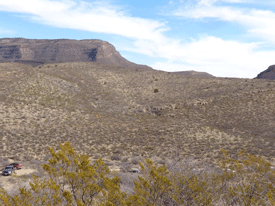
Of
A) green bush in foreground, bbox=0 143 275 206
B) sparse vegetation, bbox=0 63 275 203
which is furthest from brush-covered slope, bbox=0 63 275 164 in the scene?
green bush in foreground, bbox=0 143 275 206

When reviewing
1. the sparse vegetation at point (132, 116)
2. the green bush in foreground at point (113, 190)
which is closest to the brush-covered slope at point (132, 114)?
the sparse vegetation at point (132, 116)

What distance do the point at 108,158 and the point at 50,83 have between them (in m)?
34.3

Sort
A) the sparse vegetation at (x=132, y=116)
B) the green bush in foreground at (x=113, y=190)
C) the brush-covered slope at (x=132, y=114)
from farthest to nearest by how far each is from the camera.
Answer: the brush-covered slope at (x=132, y=114) → the sparse vegetation at (x=132, y=116) → the green bush in foreground at (x=113, y=190)

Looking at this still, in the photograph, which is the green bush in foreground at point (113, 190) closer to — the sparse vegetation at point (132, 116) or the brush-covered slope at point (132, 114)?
the sparse vegetation at point (132, 116)

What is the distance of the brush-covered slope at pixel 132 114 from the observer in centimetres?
3028

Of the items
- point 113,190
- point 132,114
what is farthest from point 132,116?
point 113,190

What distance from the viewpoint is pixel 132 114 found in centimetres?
4662

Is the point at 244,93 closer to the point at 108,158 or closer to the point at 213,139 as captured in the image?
the point at 213,139

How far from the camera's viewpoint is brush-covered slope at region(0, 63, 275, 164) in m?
30.3

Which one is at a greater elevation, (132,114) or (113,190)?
(113,190)

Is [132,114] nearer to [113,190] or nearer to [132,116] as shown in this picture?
[132,116]

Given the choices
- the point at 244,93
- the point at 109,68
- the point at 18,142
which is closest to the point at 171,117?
the point at 244,93

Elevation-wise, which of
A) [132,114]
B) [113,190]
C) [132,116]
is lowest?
[132,116]

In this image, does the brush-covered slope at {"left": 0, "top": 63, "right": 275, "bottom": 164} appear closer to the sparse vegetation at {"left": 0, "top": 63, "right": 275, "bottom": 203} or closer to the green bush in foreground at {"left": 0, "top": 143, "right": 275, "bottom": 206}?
the sparse vegetation at {"left": 0, "top": 63, "right": 275, "bottom": 203}
